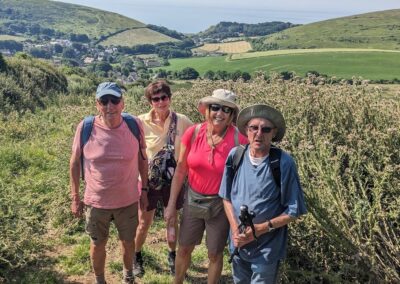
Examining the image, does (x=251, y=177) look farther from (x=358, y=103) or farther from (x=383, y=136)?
(x=358, y=103)

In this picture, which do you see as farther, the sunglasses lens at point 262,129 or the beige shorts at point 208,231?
the beige shorts at point 208,231

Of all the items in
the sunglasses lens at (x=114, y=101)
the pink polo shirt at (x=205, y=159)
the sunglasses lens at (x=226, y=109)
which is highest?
the sunglasses lens at (x=114, y=101)

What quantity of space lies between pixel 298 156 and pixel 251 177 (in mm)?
1257

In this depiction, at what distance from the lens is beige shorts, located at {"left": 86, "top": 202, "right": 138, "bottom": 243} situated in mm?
3633

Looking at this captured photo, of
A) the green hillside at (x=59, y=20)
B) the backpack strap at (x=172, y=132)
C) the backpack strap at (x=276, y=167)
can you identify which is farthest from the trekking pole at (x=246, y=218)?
the green hillside at (x=59, y=20)

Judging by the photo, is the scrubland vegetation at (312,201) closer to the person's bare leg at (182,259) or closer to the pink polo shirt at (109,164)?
the person's bare leg at (182,259)

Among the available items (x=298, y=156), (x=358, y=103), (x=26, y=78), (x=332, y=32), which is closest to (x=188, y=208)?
(x=298, y=156)

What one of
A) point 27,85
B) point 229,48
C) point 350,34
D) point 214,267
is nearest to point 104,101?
point 214,267

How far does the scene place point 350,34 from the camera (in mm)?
88125

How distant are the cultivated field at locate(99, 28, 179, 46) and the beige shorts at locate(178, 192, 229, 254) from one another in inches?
4084

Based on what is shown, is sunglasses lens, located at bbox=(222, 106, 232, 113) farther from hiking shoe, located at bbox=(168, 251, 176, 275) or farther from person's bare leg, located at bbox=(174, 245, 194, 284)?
hiking shoe, located at bbox=(168, 251, 176, 275)

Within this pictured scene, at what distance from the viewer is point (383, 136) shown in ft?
11.8

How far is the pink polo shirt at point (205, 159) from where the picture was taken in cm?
323

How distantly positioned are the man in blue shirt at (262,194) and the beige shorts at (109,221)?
1.15 m
